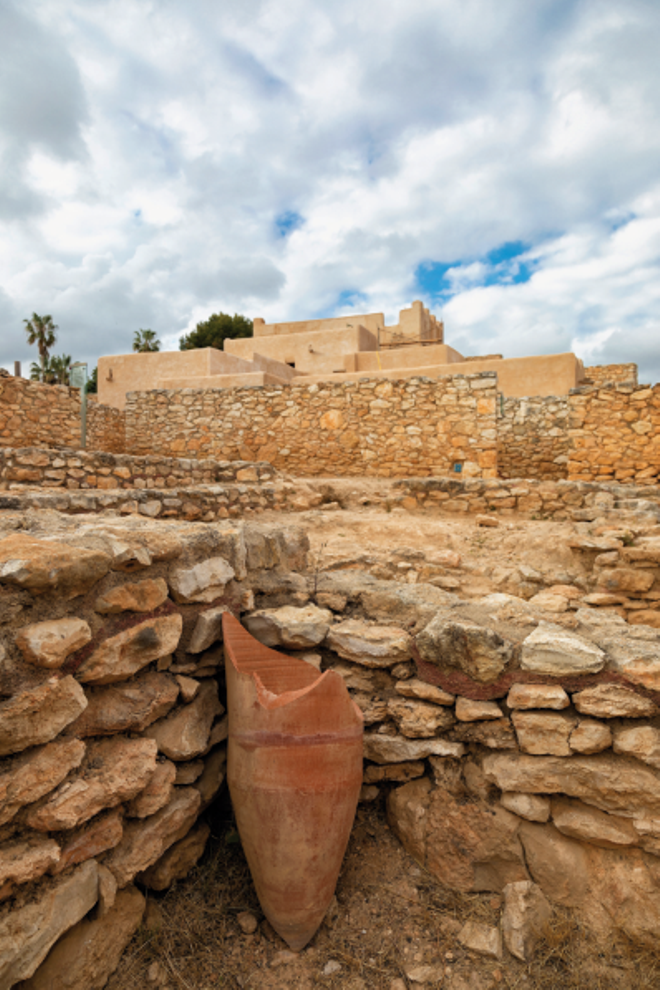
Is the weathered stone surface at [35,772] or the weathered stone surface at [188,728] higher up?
the weathered stone surface at [35,772]

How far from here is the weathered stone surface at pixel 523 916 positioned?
214cm

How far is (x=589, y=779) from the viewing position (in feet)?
7.54

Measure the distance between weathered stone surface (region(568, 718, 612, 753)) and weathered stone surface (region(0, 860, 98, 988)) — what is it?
197cm

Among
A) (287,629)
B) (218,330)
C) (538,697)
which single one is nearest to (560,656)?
(538,697)

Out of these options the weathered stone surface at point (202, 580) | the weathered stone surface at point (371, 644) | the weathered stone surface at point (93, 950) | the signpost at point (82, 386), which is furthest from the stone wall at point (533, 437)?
the weathered stone surface at point (93, 950)

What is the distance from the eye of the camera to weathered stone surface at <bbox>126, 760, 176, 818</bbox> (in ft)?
6.70

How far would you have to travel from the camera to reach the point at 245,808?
7.01ft

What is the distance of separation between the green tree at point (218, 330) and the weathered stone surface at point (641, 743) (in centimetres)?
3109

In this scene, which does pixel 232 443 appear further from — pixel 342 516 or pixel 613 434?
pixel 613 434

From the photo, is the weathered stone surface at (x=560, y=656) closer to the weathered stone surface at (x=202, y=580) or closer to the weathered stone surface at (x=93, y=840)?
the weathered stone surface at (x=202, y=580)

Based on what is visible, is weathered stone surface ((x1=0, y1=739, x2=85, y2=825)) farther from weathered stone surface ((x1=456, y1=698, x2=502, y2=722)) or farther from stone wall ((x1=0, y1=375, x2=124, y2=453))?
stone wall ((x1=0, y1=375, x2=124, y2=453))

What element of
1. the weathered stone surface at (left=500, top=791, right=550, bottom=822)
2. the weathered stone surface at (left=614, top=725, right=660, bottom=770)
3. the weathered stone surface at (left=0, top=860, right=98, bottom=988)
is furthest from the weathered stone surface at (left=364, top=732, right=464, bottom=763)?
the weathered stone surface at (left=0, top=860, right=98, bottom=988)

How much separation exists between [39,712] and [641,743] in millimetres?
2350

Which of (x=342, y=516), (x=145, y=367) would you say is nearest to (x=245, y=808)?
(x=342, y=516)
